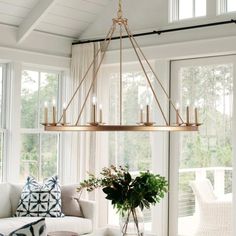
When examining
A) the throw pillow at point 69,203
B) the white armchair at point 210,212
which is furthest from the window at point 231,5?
the throw pillow at point 69,203

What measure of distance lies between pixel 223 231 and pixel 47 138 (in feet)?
7.90

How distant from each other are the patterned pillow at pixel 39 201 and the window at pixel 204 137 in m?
1.35

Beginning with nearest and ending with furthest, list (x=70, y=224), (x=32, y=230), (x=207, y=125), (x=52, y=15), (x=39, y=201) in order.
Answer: (x=32, y=230)
(x=70, y=224)
(x=39, y=201)
(x=207, y=125)
(x=52, y=15)

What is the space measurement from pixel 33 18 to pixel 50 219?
2232 mm

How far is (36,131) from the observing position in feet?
20.5

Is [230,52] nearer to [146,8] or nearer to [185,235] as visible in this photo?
[146,8]

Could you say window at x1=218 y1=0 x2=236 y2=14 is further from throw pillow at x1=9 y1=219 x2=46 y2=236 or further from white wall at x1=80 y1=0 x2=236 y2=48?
throw pillow at x1=9 y1=219 x2=46 y2=236

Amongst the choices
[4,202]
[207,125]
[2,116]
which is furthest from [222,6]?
[4,202]

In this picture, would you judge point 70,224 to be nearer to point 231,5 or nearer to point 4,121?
point 4,121

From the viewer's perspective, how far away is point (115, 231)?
4.45 meters

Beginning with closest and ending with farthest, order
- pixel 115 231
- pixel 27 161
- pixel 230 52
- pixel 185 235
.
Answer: pixel 115 231, pixel 230 52, pixel 185 235, pixel 27 161

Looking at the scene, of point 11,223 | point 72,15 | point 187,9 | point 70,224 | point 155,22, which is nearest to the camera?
point 11,223

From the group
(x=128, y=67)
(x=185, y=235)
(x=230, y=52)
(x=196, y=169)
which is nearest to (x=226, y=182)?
(x=196, y=169)

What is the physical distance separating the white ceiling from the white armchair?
2414mm
